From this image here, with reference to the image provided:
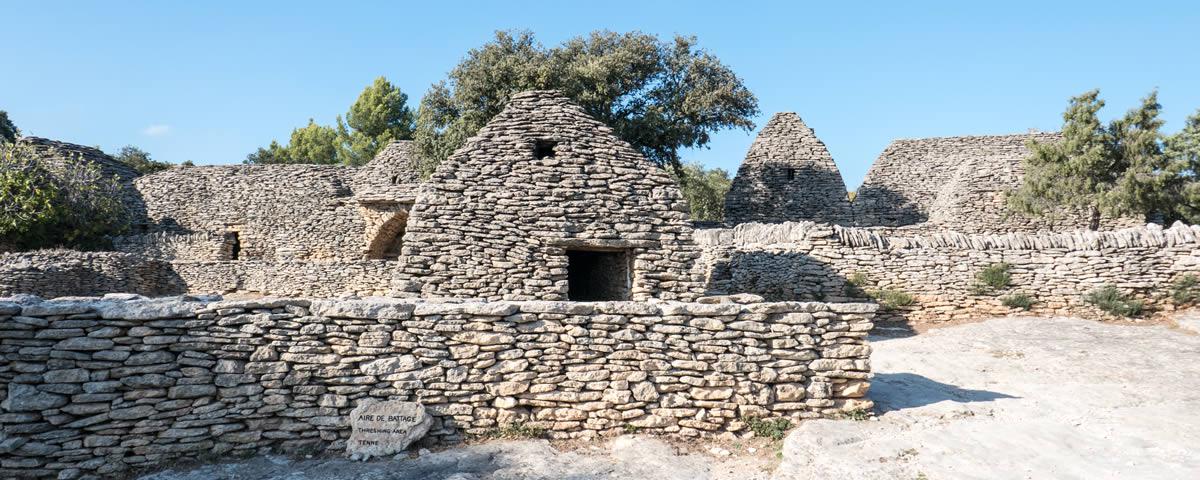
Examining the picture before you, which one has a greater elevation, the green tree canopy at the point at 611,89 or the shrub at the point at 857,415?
the green tree canopy at the point at 611,89

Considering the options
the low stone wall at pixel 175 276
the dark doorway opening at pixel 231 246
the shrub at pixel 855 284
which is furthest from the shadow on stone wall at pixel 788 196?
the dark doorway opening at pixel 231 246

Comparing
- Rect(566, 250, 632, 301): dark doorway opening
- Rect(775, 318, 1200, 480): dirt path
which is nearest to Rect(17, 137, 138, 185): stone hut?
Rect(566, 250, 632, 301): dark doorway opening

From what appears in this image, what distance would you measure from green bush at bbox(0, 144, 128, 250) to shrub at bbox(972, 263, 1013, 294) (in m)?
30.6

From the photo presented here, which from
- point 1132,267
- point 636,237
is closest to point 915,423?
point 636,237

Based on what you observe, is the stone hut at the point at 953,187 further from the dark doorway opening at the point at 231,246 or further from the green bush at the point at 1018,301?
the dark doorway opening at the point at 231,246

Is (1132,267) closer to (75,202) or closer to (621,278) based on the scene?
(621,278)

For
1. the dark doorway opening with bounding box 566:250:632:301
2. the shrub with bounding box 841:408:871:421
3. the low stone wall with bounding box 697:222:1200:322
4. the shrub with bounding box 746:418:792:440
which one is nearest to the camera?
the shrub with bounding box 746:418:792:440

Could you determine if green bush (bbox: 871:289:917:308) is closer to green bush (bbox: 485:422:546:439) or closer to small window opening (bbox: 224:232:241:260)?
green bush (bbox: 485:422:546:439)

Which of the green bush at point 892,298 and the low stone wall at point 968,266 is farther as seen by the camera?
the green bush at point 892,298

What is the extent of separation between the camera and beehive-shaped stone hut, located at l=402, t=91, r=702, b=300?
9.09 m

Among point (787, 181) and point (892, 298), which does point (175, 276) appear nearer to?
point (892, 298)

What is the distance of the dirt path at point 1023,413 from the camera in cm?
488

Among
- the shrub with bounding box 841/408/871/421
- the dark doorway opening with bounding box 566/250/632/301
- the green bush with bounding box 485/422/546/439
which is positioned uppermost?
the dark doorway opening with bounding box 566/250/632/301

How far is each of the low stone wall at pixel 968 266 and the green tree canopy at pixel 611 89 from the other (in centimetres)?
1001
